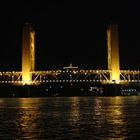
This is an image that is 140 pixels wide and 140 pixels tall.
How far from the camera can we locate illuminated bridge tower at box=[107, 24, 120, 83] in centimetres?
11812

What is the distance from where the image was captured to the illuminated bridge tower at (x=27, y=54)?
12110 centimetres

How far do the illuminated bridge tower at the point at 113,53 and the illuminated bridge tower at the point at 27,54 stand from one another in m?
18.0

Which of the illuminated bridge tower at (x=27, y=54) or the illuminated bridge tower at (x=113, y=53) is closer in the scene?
the illuminated bridge tower at (x=113, y=53)

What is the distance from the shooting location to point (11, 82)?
125 meters

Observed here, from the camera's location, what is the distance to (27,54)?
404ft

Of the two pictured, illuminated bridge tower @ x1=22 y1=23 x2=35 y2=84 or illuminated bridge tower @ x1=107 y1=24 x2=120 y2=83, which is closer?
illuminated bridge tower @ x1=107 y1=24 x2=120 y2=83

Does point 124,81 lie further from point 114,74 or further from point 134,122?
point 134,122

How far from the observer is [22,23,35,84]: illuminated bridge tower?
12110 centimetres

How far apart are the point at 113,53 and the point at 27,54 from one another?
19175 millimetres

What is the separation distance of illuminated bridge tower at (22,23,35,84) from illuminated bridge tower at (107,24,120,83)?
1795 centimetres

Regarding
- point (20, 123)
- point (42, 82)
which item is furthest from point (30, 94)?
point (20, 123)

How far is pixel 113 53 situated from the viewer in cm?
12088

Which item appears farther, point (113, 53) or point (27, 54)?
point (27, 54)

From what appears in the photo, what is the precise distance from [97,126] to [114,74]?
300 ft
